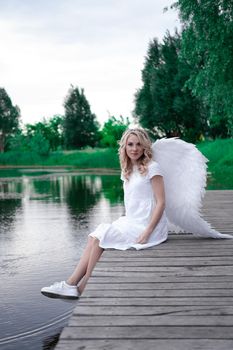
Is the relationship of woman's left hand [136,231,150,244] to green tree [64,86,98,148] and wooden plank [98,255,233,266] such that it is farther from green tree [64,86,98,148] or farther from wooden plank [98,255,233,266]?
green tree [64,86,98,148]

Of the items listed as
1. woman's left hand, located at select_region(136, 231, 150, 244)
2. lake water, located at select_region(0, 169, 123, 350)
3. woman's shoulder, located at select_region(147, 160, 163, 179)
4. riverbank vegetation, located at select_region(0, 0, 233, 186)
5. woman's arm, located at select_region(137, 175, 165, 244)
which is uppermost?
riverbank vegetation, located at select_region(0, 0, 233, 186)

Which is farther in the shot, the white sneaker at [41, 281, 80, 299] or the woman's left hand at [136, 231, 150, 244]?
the woman's left hand at [136, 231, 150, 244]

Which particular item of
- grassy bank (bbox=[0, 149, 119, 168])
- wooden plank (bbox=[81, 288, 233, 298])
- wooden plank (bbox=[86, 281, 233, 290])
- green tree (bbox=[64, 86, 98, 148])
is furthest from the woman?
green tree (bbox=[64, 86, 98, 148])

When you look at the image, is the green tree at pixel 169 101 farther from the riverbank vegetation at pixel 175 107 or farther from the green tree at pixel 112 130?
the green tree at pixel 112 130

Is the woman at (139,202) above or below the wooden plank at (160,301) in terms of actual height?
above

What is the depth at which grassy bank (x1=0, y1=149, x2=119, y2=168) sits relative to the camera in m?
42.1

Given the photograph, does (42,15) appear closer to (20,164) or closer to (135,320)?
(20,164)

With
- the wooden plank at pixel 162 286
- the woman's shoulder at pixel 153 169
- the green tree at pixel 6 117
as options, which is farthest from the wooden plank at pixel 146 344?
the green tree at pixel 6 117

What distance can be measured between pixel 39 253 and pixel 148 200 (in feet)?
11.7

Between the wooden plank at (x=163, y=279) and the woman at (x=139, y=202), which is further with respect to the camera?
the woman at (x=139, y=202)

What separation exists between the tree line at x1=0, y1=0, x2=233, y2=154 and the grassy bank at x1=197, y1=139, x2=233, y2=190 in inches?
54.1

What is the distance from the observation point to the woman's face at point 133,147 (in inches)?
222

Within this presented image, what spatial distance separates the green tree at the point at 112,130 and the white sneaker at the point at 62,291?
194 feet

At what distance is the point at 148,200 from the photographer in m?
5.64
